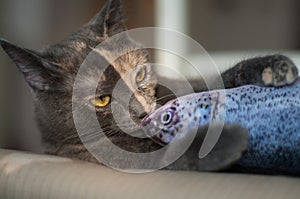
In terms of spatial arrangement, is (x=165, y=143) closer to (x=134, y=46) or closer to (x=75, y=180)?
(x=75, y=180)

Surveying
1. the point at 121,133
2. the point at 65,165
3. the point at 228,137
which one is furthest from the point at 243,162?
the point at 121,133

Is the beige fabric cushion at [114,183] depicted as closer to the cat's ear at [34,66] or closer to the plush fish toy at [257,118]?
the plush fish toy at [257,118]

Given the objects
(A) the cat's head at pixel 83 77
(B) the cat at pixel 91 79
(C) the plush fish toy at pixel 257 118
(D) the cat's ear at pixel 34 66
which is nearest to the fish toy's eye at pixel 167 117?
(C) the plush fish toy at pixel 257 118

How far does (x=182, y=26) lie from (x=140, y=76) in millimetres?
1744

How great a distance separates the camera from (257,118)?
27.3 inches

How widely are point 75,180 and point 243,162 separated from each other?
0.24 m

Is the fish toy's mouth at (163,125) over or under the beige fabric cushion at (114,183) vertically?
over

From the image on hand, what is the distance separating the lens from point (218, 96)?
29.4 inches

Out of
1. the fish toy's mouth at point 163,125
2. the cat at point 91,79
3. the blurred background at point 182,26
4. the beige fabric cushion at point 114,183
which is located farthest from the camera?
the blurred background at point 182,26

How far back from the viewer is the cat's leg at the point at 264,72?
2.59ft

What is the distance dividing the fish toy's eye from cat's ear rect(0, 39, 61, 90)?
405 mm

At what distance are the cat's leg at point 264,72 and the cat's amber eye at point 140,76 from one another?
20 cm

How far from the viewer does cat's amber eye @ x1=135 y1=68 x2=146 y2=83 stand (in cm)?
113

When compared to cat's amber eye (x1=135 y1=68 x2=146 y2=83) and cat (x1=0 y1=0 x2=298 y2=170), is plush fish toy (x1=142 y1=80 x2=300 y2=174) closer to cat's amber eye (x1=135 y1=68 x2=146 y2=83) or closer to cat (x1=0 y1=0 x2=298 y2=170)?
cat (x1=0 y1=0 x2=298 y2=170)
